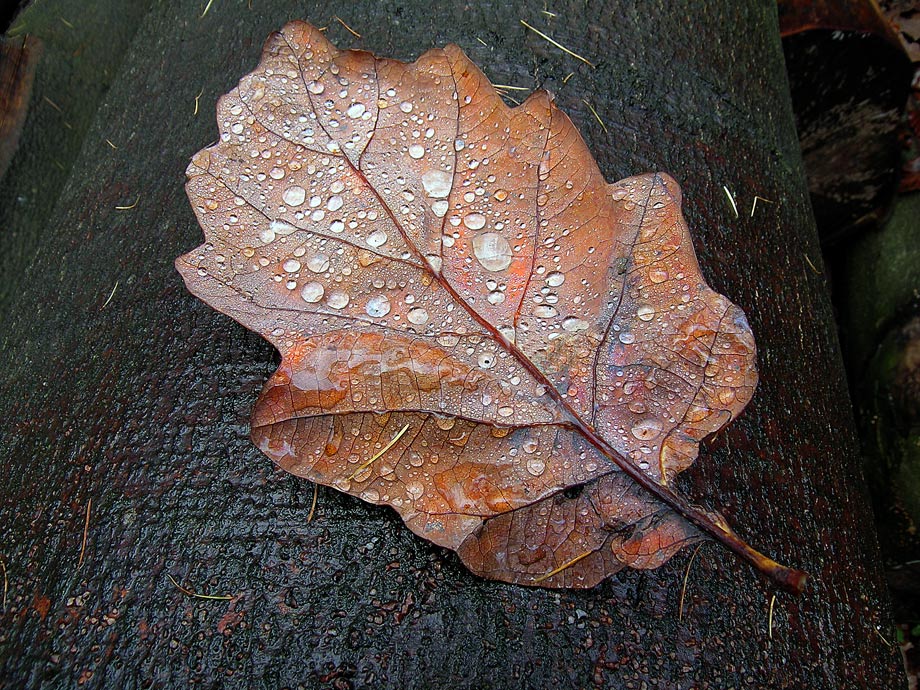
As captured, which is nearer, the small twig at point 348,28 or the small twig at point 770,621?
the small twig at point 770,621

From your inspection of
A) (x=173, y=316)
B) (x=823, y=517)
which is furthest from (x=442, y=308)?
(x=823, y=517)

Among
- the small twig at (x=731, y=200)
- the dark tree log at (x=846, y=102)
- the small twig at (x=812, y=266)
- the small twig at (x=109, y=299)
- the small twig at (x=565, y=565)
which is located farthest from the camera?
the dark tree log at (x=846, y=102)

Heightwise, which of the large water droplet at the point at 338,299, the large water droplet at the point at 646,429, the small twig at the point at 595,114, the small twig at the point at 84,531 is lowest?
the small twig at the point at 84,531

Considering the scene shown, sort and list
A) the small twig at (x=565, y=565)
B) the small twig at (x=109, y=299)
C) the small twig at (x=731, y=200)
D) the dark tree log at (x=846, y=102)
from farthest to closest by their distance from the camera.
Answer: the dark tree log at (x=846, y=102), the small twig at (x=731, y=200), the small twig at (x=109, y=299), the small twig at (x=565, y=565)

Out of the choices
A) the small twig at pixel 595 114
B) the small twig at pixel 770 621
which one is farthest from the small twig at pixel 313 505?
the small twig at pixel 595 114

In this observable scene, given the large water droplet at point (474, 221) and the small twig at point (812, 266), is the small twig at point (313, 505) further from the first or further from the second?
the small twig at point (812, 266)

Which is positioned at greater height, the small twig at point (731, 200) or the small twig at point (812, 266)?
the small twig at point (731, 200)

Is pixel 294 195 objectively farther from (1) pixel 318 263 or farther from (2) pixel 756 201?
(2) pixel 756 201
